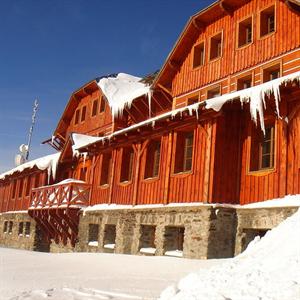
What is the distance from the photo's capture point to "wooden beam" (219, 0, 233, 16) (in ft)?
49.5

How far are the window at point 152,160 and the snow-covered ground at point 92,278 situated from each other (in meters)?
4.54

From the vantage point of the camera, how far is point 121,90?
23422 millimetres

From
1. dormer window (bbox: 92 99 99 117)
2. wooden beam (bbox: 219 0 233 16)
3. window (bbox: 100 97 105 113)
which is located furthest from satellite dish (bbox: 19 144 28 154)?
wooden beam (bbox: 219 0 233 16)

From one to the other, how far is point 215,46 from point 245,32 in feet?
4.65

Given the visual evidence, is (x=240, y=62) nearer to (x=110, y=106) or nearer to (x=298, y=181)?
(x=298, y=181)

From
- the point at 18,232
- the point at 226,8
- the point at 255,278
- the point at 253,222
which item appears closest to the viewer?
the point at 255,278

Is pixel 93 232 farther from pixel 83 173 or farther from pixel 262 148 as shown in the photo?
pixel 262 148

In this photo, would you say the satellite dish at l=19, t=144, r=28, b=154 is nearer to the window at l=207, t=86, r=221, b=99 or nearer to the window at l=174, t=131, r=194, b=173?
the window at l=207, t=86, r=221, b=99

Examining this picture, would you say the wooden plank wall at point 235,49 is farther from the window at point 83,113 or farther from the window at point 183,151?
the window at point 83,113

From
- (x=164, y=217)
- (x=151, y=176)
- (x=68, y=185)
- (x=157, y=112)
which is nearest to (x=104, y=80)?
(x=157, y=112)

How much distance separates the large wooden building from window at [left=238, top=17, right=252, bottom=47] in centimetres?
4

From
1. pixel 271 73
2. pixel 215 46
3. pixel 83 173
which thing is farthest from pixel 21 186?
pixel 271 73

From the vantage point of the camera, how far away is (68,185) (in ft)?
63.1

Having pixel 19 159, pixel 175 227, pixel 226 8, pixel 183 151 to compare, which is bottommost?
pixel 175 227
